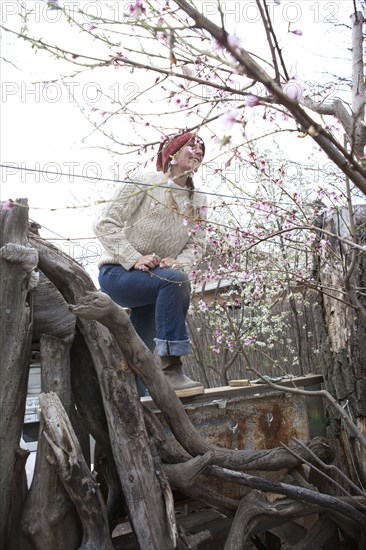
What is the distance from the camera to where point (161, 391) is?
2.54m

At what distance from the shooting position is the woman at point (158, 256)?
120 inches

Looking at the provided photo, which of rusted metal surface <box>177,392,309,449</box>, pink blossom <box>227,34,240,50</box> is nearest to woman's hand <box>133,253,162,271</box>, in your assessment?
rusted metal surface <box>177,392,309,449</box>

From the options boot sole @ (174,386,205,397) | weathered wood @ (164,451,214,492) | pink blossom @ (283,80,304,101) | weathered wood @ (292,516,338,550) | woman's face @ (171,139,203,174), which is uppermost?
woman's face @ (171,139,203,174)

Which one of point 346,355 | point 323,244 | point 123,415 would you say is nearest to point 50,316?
point 123,415

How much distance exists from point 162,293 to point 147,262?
19 centimetres

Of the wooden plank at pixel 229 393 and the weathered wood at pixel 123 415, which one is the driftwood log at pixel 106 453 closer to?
the weathered wood at pixel 123 415

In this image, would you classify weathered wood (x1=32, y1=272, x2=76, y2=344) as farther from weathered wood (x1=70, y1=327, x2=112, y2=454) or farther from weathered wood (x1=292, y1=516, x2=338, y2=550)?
weathered wood (x1=292, y1=516, x2=338, y2=550)

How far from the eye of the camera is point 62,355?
7.73 feet

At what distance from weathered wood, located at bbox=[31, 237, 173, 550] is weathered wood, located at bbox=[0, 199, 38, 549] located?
0.20 metres

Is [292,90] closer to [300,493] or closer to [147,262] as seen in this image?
[147,262]

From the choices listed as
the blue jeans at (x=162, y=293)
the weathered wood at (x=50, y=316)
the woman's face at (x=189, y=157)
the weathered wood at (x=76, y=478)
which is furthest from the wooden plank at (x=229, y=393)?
the woman's face at (x=189, y=157)

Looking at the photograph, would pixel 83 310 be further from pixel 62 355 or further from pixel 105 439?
pixel 105 439

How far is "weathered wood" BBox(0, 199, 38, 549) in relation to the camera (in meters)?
2.06

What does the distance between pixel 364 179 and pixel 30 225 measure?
1.58 m
